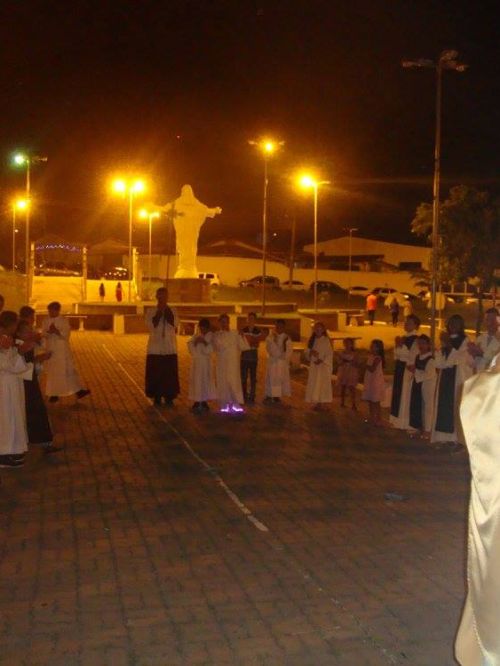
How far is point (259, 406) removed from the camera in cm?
1647

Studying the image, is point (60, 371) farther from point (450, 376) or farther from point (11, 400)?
point (450, 376)

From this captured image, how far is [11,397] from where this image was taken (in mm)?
9977

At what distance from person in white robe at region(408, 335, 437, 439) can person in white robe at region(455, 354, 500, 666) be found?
31.5ft

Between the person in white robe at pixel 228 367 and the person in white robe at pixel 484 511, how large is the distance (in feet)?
40.8

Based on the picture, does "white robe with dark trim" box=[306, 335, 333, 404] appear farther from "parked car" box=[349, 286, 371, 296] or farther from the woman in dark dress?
"parked car" box=[349, 286, 371, 296]

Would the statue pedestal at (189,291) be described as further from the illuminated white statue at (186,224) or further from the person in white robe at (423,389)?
the person in white robe at (423,389)

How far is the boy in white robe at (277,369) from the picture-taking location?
1664cm

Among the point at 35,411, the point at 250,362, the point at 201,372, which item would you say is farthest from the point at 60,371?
the point at 35,411

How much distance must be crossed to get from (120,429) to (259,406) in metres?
3.54

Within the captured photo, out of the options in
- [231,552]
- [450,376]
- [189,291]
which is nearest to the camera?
[231,552]

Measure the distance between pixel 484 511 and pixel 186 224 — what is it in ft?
132

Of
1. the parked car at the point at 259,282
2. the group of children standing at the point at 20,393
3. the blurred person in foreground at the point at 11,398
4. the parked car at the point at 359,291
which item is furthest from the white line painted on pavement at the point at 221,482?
the parked car at the point at 359,291

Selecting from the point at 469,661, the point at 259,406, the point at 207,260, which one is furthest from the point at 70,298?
the point at 469,661

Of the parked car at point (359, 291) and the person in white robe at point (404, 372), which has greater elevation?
the parked car at point (359, 291)
